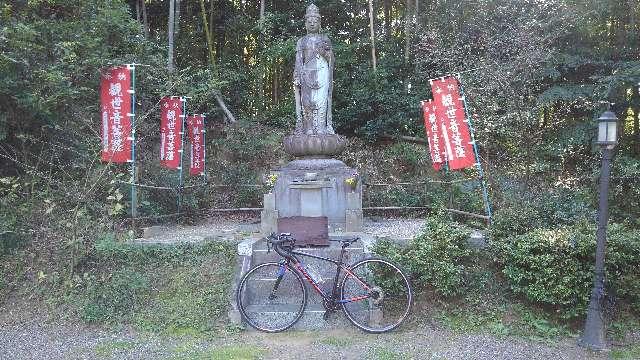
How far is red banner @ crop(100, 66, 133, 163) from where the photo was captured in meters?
8.09

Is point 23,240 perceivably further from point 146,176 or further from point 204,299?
point 146,176

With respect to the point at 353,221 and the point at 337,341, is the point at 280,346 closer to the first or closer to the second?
the point at 337,341

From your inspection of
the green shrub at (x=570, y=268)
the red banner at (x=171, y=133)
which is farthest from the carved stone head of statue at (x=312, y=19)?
the green shrub at (x=570, y=268)

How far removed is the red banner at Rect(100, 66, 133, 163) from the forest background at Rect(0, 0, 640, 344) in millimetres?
224

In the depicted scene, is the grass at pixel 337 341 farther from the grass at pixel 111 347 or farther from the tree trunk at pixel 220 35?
the tree trunk at pixel 220 35

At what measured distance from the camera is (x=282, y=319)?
5535 mm

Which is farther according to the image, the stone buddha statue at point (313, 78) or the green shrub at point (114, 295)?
the stone buddha statue at point (313, 78)

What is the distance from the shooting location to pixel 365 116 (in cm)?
1661

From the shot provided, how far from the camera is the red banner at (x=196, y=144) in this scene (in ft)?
40.3

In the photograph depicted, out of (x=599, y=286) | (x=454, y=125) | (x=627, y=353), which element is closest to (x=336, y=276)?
(x=599, y=286)

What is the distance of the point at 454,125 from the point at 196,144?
21.1 feet

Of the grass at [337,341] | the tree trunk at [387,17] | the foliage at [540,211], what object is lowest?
the grass at [337,341]

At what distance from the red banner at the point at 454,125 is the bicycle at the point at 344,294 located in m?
4.02

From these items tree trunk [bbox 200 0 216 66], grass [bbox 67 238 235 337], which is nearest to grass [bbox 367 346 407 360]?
grass [bbox 67 238 235 337]
